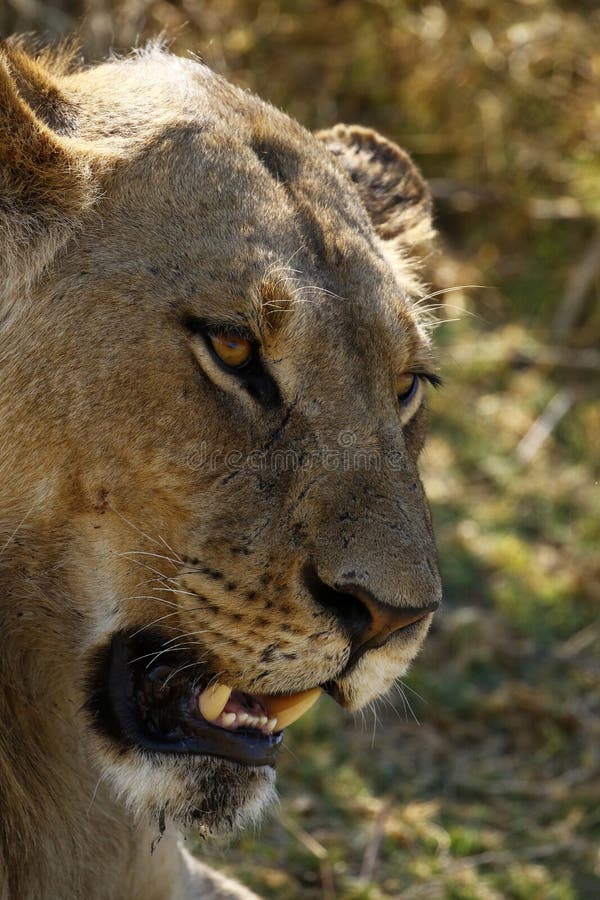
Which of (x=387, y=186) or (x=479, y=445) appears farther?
(x=479, y=445)

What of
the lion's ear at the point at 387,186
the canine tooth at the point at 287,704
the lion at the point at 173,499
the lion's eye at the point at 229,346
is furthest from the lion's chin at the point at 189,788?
the lion's ear at the point at 387,186

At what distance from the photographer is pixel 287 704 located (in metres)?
2.58

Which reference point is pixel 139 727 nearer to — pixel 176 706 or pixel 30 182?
pixel 176 706

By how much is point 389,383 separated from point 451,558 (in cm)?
301

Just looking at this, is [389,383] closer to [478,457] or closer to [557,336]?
[478,457]

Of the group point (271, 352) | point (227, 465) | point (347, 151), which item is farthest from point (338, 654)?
point (347, 151)

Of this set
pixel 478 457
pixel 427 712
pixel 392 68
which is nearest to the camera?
pixel 427 712

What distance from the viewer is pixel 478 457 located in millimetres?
6371

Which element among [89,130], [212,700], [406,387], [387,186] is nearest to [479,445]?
[387,186]

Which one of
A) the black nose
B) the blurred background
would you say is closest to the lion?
the black nose

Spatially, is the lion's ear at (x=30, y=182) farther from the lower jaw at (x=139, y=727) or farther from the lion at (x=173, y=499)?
the lower jaw at (x=139, y=727)

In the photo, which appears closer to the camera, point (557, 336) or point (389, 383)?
point (389, 383)

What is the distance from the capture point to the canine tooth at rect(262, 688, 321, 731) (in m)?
2.56

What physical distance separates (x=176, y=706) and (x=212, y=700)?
8cm
